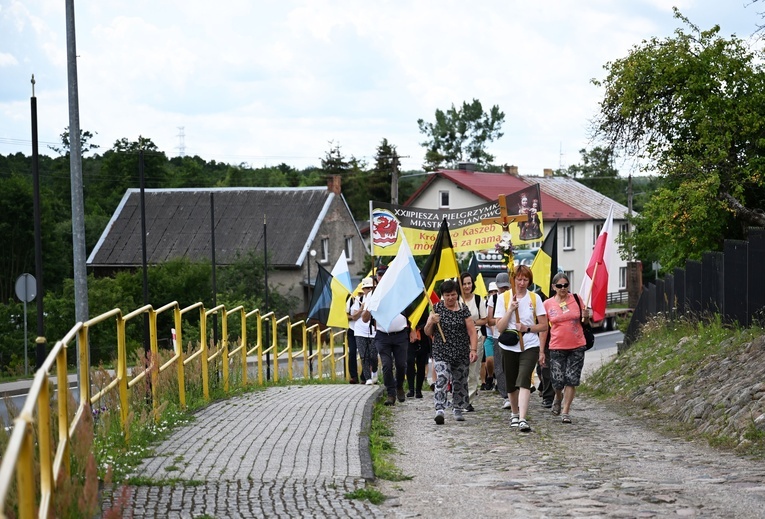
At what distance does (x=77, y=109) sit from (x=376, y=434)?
8.15 metres

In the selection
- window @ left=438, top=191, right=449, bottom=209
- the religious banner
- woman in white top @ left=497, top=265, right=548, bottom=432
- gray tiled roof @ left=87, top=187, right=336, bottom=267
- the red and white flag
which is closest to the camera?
woman in white top @ left=497, top=265, right=548, bottom=432

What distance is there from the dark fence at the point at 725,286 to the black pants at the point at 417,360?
4.62 metres

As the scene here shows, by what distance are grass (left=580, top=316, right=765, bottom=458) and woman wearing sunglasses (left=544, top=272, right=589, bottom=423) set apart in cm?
116

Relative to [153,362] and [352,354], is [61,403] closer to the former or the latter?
[153,362]

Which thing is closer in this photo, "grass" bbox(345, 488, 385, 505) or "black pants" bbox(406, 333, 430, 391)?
"grass" bbox(345, 488, 385, 505)

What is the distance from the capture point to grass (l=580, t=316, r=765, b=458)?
35.9ft

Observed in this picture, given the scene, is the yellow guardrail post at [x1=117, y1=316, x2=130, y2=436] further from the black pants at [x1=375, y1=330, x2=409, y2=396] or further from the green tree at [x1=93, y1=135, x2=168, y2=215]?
the green tree at [x1=93, y1=135, x2=168, y2=215]

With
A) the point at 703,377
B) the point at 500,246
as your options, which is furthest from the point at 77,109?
the point at 703,377

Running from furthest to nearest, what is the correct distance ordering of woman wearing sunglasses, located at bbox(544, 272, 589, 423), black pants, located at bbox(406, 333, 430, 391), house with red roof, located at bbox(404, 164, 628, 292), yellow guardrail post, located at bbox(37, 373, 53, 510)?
house with red roof, located at bbox(404, 164, 628, 292) < black pants, located at bbox(406, 333, 430, 391) < woman wearing sunglasses, located at bbox(544, 272, 589, 423) < yellow guardrail post, located at bbox(37, 373, 53, 510)

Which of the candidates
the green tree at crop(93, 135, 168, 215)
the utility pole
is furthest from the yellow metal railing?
the green tree at crop(93, 135, 168, 215)

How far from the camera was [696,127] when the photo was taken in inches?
1024

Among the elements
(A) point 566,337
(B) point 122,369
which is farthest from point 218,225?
(B) point 122,369

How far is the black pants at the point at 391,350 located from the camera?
13789 millimetres

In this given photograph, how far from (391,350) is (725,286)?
6373 mm
